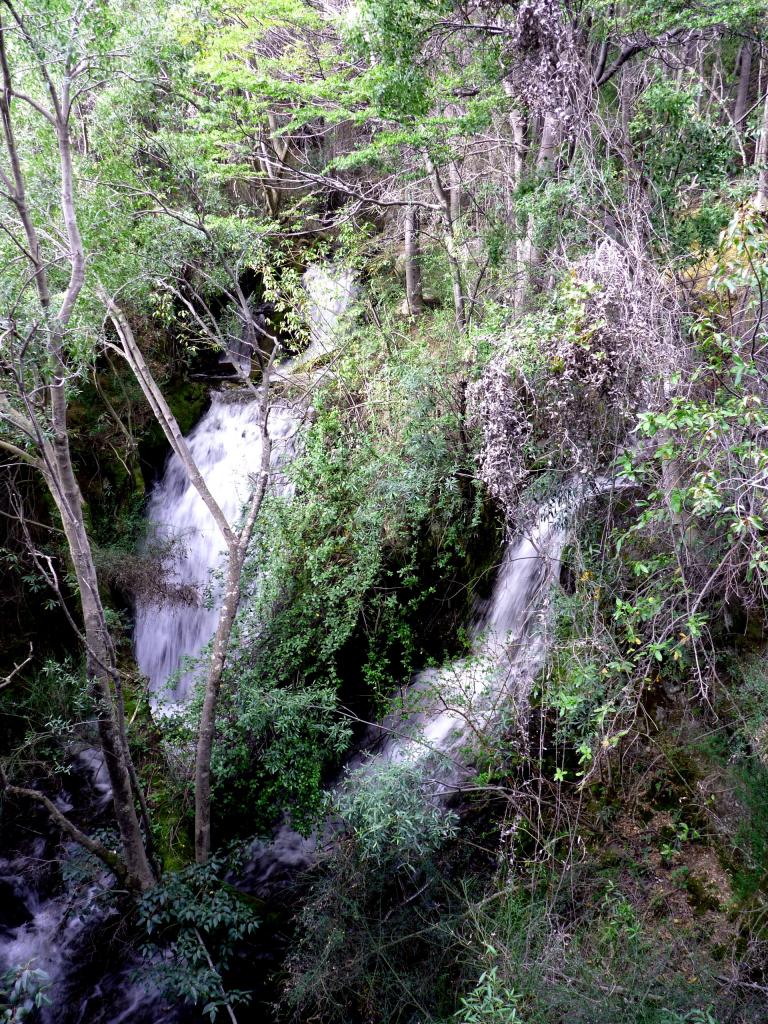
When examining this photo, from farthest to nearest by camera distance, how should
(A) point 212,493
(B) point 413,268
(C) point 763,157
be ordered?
(A) point 212,493
(B) point 413,268
(C) point 763,157

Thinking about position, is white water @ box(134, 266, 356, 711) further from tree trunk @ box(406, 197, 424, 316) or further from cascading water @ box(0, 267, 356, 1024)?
tree trunk @ box(406, 197, 424, 316)

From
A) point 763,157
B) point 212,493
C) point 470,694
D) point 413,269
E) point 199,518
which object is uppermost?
point 413,269

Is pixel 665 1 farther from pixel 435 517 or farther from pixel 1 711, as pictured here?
pixel 1 711

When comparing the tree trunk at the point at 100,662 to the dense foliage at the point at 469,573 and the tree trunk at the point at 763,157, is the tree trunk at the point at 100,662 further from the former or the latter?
the tree trunk at the point at 763,157

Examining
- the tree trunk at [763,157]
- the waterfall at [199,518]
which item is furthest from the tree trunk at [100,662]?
the tree trunk at [763,157]

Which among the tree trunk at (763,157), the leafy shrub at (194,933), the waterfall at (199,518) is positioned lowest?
the leafy shrub at (194,933)

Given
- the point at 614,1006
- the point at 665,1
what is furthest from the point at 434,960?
the point at 665,1

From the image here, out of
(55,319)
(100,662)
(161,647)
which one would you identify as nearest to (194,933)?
(100,662)

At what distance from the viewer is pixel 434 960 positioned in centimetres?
463

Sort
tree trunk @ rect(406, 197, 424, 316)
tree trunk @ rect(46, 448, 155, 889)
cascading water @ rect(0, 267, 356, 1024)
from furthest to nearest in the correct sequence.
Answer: tree trunk @ rect(406, 197, 424, 316) → cascading water @ rect(0, 267, 356, 1024) → tree trunk @ rect(46, 448, 155, 889)

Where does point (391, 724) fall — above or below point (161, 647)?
below

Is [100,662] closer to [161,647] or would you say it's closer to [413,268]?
[161,647]

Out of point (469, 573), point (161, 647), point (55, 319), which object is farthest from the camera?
point (161, 647)

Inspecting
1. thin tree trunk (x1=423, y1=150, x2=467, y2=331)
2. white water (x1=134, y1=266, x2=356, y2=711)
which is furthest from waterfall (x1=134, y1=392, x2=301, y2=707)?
thin tree trunk (x1=423, y1=150, x2=467, y2=331)
